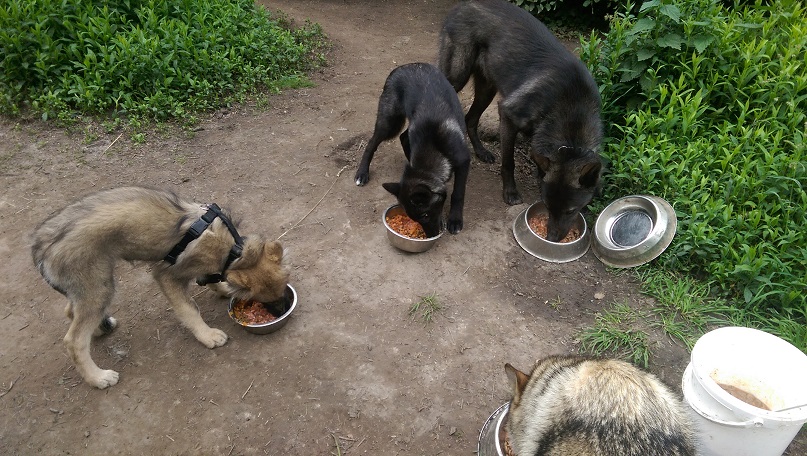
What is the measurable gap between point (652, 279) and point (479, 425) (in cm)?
213

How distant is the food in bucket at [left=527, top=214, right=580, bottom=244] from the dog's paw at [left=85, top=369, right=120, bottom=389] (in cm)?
370

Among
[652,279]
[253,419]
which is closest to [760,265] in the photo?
[652,279]

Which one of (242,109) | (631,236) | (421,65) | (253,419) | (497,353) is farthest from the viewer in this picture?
(242,109)

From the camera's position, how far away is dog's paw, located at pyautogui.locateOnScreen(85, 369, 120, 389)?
3.81 meters

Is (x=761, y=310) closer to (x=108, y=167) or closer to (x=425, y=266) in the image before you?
(x=425, y=266)

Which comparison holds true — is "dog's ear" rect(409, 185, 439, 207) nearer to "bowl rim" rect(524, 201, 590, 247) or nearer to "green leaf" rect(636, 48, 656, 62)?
"bowl rim" rect(524, 201, 590, 247)

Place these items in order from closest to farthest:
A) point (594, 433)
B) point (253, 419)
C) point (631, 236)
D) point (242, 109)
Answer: point (594, 433) < point (253, 419) < point (631, 236) < point (242, 109)

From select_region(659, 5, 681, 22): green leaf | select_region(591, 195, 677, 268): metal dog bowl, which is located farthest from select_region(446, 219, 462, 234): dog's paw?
select_region(659, 5, 681, 22): green leaf

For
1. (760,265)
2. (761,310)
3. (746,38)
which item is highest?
(746,38)

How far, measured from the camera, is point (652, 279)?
4.75 metres

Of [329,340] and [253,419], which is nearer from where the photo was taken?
[253,419]

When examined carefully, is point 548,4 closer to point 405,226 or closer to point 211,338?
point 405,226

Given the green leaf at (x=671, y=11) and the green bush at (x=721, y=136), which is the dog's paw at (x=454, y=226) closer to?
the green bush at (x=721, y=136)

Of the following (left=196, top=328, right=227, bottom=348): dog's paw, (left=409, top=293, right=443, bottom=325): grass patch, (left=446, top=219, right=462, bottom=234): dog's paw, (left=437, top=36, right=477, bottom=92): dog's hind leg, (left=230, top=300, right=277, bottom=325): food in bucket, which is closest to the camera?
(left=196, top=328, right=227, bottom=348): dog's paw
